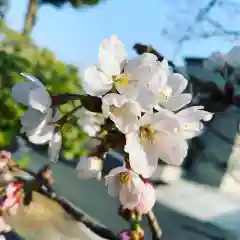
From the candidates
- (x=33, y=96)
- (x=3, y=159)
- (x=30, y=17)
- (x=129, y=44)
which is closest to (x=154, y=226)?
(x=33, y=96)

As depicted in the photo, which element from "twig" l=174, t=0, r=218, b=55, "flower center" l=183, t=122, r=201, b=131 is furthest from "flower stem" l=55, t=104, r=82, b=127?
"twig" l=174, t=0, r=218, b=55

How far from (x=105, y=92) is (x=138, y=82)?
32 millimetres

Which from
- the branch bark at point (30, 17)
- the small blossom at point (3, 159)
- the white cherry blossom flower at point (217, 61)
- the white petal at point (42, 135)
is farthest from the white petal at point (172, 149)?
the branch bark at point (30, 17)

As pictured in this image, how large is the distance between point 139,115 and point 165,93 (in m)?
0.05

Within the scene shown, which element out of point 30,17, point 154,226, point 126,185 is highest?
point 126,185

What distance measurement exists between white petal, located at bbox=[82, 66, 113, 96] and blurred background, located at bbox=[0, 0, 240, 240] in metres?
0.54

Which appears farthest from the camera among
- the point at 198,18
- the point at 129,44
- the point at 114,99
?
the point at 198,18

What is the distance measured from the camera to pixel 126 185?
1.32 ft

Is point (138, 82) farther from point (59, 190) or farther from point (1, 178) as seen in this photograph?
point (59, 190)

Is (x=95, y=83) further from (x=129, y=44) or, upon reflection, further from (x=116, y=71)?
(x=129, y=44)

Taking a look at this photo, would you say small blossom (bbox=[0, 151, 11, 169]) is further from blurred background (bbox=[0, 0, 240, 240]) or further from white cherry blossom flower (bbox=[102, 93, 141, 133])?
white cherry blossom flower (bbox=[102, 93, 141, 133])

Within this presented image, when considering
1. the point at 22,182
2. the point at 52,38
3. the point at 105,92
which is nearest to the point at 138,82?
the point at 105,92

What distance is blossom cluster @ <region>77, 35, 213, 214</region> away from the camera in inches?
14.9

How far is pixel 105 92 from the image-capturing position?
0.38 meters
